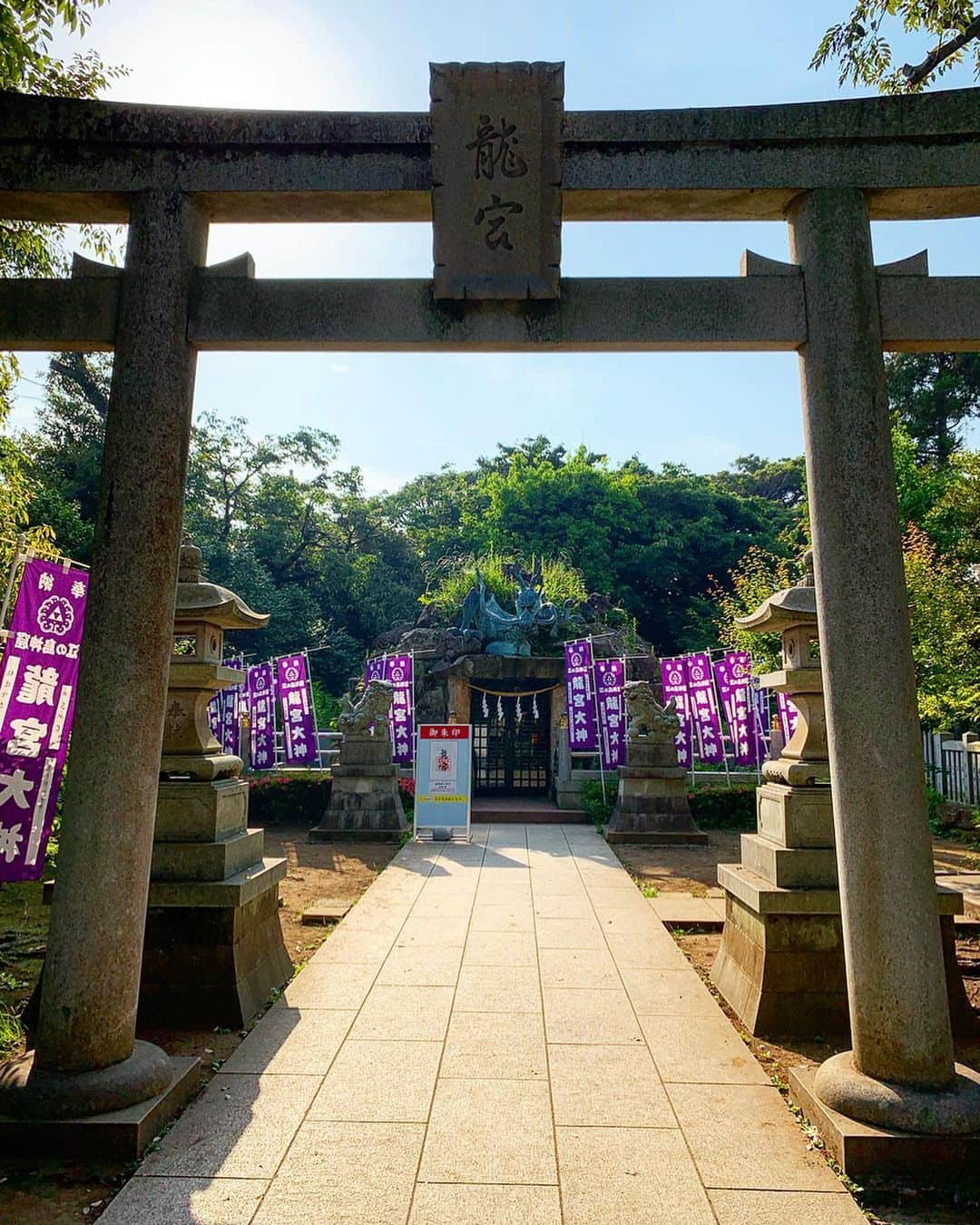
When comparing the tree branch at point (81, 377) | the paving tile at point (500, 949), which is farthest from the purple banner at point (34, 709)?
the tree branch at point (81, 377)

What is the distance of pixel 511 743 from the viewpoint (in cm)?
1805

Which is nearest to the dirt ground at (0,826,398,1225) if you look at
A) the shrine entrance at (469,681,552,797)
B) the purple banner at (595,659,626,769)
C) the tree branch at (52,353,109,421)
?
the purple banner at (595,659,626,769)

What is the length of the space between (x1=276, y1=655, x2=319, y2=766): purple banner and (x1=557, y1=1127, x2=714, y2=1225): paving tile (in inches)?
483

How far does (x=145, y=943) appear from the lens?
470 centimetres

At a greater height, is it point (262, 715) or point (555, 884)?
point (262, 715)

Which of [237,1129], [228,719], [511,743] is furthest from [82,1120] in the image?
[511,743]

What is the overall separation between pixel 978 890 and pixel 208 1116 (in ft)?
25.2

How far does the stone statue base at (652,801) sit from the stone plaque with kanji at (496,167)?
32.4 feet

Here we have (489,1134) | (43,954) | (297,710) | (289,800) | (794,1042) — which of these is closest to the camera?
(489,1134)

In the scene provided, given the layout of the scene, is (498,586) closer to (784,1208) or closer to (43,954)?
(43,954)

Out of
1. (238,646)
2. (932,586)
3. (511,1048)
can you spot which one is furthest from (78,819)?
(238,646)

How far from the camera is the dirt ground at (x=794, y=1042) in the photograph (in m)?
2.95

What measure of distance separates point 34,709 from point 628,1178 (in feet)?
19.4

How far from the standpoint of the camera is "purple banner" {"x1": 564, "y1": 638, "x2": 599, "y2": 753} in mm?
14688
